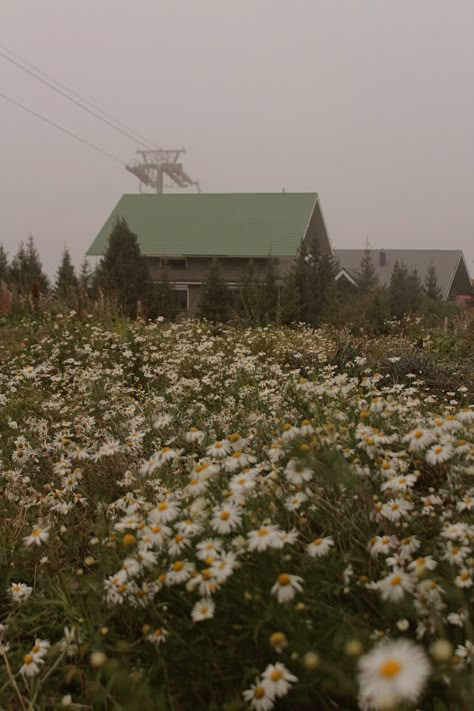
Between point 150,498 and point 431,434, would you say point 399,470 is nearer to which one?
point 431,434

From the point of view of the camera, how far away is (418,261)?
3878 centimetres

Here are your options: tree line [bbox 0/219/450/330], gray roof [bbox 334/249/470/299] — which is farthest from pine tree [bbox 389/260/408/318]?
gray roof [bbox 334/249/470/299]

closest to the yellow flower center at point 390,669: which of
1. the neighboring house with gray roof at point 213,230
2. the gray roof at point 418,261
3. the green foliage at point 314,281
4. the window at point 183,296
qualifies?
the green foliage at point 314,281

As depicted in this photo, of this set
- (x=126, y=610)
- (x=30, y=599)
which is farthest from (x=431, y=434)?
(x=30, y=599)

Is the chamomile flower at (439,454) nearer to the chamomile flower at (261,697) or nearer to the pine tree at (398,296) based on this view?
the chamomile flower at (261,697)

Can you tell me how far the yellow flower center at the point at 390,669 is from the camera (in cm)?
83

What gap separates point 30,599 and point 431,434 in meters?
1.57

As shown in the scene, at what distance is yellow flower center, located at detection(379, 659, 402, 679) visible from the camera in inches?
32.8

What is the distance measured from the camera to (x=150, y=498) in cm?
269

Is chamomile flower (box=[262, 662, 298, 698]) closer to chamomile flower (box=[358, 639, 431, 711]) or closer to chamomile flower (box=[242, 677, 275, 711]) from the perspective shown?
chamomile flower (box=[242, 677, 275, 711])

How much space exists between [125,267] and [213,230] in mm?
9225

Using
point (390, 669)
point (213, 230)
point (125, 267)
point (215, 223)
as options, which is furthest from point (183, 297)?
point (390, 669)

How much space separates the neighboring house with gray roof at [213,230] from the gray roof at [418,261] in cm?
806

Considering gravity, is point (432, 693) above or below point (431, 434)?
Result: below
